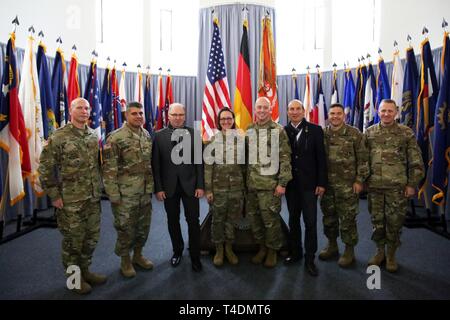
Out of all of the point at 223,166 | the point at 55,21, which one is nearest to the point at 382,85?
the point at 223,166

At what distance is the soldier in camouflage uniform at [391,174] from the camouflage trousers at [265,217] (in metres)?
0.92

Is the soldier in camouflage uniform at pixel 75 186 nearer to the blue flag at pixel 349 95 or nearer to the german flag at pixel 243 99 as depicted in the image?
the german flag at pixel 243 99

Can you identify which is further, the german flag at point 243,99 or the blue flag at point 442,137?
the german flag at point 243,99

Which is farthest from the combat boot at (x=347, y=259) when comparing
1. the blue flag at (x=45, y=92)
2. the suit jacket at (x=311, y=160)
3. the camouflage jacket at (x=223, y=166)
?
the blue flag at (x=45, y=92)

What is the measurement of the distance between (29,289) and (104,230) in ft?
4.83

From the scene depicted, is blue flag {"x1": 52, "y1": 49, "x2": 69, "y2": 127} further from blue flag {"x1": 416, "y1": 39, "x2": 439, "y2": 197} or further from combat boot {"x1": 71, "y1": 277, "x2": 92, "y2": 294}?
blue flag {"x1": 416, "y1": 39, "x2": 439, "y2": 197}

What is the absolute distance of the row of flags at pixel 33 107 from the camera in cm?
329

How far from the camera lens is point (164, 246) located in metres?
3.21

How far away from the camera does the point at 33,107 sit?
366cm

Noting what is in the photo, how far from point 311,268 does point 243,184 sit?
3.17 feet

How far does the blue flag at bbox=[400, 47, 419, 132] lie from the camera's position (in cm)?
399

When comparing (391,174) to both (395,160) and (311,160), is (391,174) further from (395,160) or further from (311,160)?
(311,160)

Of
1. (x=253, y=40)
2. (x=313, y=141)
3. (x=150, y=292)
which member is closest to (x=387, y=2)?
(x=253, y=40)
